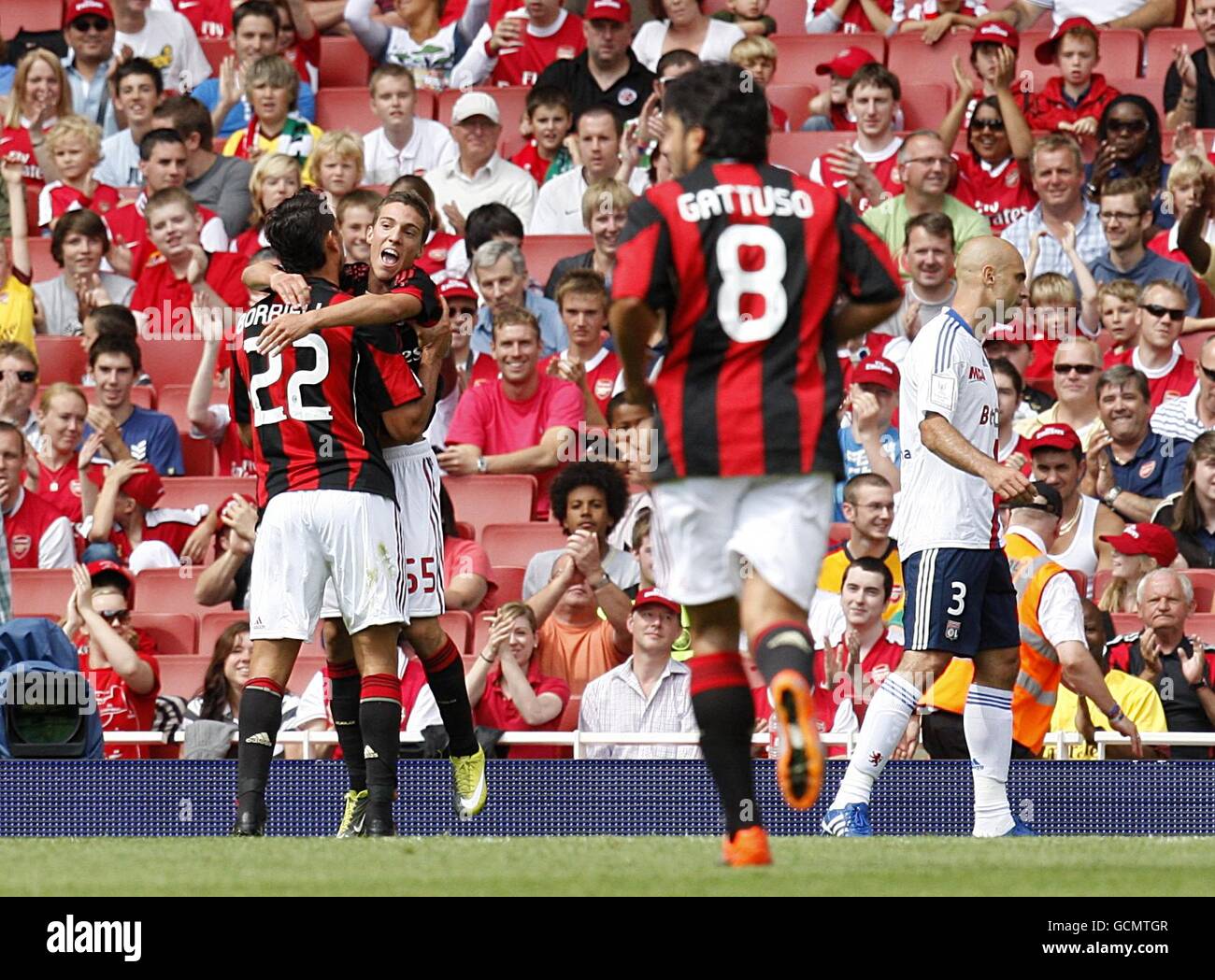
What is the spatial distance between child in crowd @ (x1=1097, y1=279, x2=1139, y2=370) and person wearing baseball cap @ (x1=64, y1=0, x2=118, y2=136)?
7.42 meters

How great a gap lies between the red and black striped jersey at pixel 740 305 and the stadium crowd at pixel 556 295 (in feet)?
8.56

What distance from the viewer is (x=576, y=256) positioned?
13070 mm

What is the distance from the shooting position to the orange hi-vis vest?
936cm

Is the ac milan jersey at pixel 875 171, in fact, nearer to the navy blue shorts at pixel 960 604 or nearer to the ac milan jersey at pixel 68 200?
the ac milan jersey at pixel 68 200

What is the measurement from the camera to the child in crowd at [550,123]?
14.3 meters

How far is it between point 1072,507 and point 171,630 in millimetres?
4770

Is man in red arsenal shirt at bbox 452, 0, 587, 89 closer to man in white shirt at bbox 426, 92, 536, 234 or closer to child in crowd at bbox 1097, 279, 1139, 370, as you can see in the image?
man in white shirt at bbox 426, 92, 536, 234

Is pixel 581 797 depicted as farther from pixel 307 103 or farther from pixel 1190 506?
pixel 307 103

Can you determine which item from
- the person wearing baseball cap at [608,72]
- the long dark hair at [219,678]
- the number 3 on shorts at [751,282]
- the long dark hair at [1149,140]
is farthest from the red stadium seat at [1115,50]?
the number 3 on shorts at [751,282]

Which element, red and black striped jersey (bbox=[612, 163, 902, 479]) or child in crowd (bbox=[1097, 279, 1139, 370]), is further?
child in crowd (bbox=[1097, 279, 1139, 370])

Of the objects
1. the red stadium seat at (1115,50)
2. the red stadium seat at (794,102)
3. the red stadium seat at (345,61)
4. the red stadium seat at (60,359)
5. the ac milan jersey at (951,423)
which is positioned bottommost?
the ac milan jersey at (951,423)

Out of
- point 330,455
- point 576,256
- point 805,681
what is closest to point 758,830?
point 805,681

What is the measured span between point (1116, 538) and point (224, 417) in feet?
17.4

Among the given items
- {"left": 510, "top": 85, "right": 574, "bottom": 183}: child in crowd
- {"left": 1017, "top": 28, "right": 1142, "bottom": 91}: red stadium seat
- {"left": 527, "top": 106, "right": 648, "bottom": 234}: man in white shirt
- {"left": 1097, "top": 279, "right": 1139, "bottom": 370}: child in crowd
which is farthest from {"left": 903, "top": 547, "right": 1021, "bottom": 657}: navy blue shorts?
{"left": 1017, "top": 28, "right": 1142, "bottom": 91}: red stadium seat
